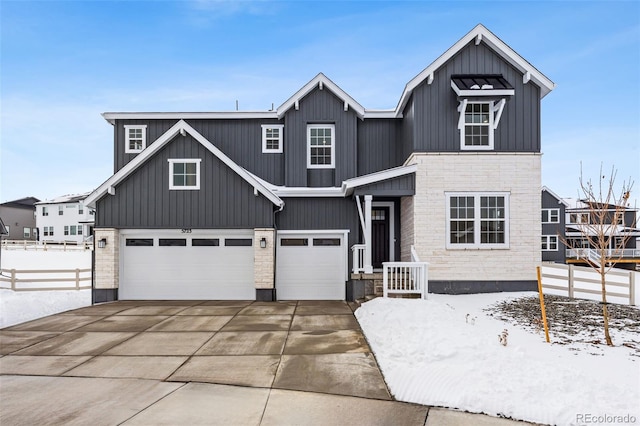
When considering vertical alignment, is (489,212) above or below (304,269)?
above

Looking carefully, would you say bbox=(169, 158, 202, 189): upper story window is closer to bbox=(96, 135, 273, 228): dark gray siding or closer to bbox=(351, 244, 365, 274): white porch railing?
bbox=(96, 135, 273, 228): dark gray siding

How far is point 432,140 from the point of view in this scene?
42.9 feet

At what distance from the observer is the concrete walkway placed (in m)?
4.66

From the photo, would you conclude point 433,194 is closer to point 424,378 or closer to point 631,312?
point 631,312

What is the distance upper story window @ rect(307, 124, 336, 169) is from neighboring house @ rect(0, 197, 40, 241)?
174ft

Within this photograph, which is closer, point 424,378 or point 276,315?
point 424,378

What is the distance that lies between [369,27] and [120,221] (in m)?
13.2

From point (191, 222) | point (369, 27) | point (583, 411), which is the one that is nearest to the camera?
point (583, 411)

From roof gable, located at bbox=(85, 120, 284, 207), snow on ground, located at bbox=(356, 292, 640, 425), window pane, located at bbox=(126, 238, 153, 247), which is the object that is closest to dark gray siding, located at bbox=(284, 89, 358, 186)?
roof gable, located at bbox=(85, 120, 284, 207)

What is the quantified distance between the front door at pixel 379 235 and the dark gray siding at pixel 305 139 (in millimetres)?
1890

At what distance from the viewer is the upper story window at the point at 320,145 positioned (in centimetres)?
1580

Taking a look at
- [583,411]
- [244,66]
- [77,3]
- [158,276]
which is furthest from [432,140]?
[244,66]

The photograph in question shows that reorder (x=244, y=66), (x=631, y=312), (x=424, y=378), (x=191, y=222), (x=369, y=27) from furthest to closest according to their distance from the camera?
(x=244, y=66), (x=369, y=27), (x=191, y=222), (x=631, y=312), (x=424, y=378)

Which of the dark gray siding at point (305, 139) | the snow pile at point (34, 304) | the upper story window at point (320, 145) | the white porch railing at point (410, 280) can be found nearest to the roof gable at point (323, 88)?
the dark gray siding at point (305, 139)
